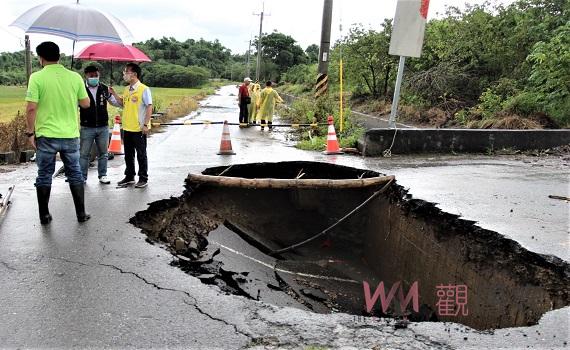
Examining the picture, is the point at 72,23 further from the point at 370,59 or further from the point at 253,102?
the point at 370,59

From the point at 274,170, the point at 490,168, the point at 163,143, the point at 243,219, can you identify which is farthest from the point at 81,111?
the point at 490,168

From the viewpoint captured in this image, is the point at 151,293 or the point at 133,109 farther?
the point at 133,109

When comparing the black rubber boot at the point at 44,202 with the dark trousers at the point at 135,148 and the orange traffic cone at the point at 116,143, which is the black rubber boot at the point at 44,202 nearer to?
the dark trousers at the point at 135,148

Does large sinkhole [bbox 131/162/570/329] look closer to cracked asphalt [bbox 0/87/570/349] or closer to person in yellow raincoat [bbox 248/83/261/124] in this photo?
cracked asphalt [bbox 0/87/570/349]

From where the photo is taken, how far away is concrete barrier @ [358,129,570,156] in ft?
36.1

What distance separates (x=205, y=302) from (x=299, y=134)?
11.5m

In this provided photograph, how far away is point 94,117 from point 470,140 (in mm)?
7962

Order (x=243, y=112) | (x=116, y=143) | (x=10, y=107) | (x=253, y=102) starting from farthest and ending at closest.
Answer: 1. (x=10, y=107)
2. (x=253, y=102)
3. (x=243, y=112)
4. (x=116, y=143)

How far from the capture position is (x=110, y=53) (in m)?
7.73

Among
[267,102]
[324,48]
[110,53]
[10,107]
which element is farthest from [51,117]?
[10,107]

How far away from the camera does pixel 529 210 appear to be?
624 cm

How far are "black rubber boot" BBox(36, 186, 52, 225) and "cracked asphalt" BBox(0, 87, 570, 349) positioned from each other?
116mm

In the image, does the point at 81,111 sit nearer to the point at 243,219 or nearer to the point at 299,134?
the point at 243,219

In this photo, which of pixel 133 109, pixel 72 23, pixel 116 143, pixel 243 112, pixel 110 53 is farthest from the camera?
pixel 243 112
